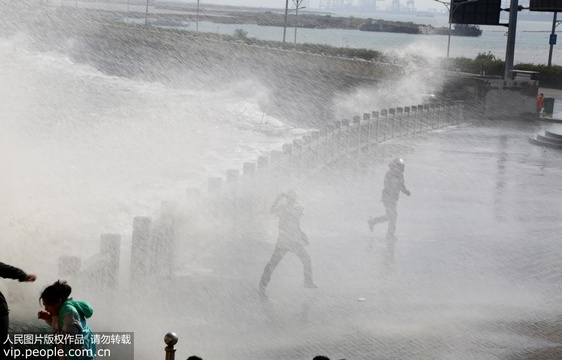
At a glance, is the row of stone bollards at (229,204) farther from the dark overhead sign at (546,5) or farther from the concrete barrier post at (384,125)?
the dark overhead sign at (546,5)

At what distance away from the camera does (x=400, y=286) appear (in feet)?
40.3

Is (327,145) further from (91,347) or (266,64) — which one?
(266,64)

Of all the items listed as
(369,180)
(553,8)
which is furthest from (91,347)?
(553,8)

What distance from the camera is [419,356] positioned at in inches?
374

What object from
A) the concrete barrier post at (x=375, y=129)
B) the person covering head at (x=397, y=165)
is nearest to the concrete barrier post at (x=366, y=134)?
the concrete barrier post at (x=375, y=129)

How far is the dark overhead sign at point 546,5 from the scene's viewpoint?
36812 millimetres

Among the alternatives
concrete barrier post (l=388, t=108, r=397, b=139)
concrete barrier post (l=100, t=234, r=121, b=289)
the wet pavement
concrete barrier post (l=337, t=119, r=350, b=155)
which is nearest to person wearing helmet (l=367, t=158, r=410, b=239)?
the wet pavement

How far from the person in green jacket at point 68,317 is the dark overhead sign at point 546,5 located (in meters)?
33.4

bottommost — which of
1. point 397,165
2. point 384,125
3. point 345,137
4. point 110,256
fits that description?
point 110,256

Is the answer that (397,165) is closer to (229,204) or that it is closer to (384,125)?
(229,204)

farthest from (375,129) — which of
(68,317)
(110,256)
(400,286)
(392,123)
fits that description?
(68,317)

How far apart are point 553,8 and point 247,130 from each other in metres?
23.1

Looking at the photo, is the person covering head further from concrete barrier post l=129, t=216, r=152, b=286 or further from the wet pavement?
concrete barrier post l=129, t=216, r=152, b=286

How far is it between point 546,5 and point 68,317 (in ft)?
112
